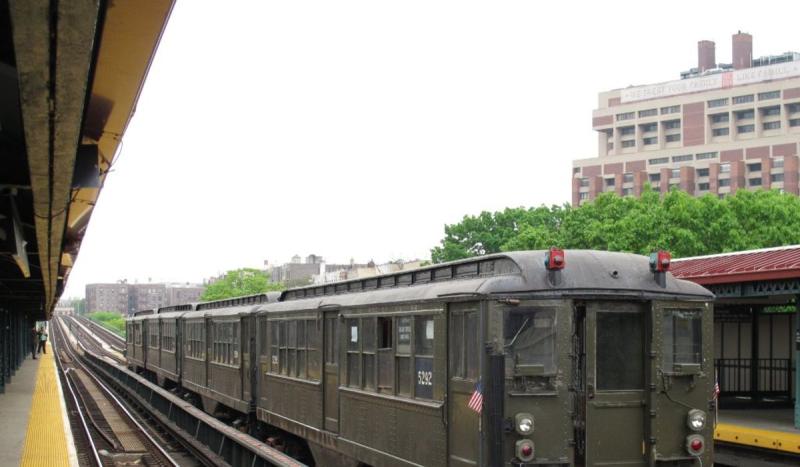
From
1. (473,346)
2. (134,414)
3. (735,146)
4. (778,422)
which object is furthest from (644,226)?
(735,146)

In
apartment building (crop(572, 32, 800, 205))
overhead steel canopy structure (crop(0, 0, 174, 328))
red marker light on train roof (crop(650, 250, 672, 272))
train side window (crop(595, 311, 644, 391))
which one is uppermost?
apartment building (crop(572, 32, 800, 205))

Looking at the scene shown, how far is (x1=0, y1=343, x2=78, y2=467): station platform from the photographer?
14.6m

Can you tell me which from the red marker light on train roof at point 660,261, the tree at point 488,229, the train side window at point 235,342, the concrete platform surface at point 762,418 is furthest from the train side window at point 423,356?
the tree at point 488,229

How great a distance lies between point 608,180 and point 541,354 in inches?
4594

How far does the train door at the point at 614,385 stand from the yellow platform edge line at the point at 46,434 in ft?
28.7

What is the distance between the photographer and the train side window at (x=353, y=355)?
438 inches

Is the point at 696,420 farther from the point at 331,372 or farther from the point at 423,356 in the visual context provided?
the point at 331,372

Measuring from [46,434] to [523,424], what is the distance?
42.2 ft

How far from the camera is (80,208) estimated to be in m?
11.0

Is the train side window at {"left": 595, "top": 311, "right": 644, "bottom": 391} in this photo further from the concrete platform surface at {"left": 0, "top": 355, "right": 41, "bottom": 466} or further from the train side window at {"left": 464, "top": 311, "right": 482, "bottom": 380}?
the concrete platform surface at {"left": 0, "top": 355, "right": 41, "bottom": 466}

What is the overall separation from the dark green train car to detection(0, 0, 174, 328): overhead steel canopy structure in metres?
3.43

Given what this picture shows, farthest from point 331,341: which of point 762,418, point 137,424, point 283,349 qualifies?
point 137,424

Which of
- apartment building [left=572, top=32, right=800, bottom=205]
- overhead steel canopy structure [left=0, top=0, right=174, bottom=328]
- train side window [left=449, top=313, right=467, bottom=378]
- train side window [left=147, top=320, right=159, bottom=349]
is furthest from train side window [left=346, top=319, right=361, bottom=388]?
apartment building [left=572, top=32, right=800, bottom=205]

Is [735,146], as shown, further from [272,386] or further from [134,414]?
[272,386]
